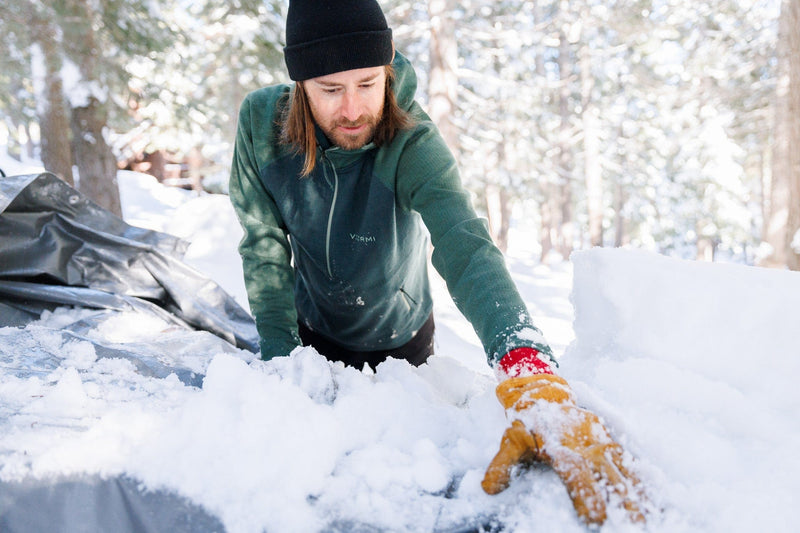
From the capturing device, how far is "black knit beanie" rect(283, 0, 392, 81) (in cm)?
179

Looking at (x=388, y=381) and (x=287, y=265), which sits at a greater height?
(x=287, y=265)

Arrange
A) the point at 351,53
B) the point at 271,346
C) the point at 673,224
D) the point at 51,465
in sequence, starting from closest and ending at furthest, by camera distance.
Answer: the point at 51,465 → the point at 351,53 → the point at 271,346 → the point at 673,224

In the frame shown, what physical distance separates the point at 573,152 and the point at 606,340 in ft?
61.0

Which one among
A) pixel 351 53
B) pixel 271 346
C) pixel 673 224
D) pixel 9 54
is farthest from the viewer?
pixel 673 224

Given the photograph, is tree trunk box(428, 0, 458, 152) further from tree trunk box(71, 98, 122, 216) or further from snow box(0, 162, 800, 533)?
snow box(0, 162, 800, 533)

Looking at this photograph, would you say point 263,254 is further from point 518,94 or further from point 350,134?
point 518,94

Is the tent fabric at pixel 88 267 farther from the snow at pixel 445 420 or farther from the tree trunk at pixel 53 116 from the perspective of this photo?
the tree trunk at pixel 53 116

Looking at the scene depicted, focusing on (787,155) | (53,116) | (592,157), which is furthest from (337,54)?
(592,157)

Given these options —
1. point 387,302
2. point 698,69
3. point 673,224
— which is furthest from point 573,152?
point 387,302

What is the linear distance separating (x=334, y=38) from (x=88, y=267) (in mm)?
1955

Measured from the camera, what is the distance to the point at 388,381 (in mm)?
1575

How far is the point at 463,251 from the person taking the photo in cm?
159

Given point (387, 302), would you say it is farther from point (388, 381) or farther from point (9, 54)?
point (9, 54)

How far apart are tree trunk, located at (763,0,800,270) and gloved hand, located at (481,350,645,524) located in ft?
24.5
